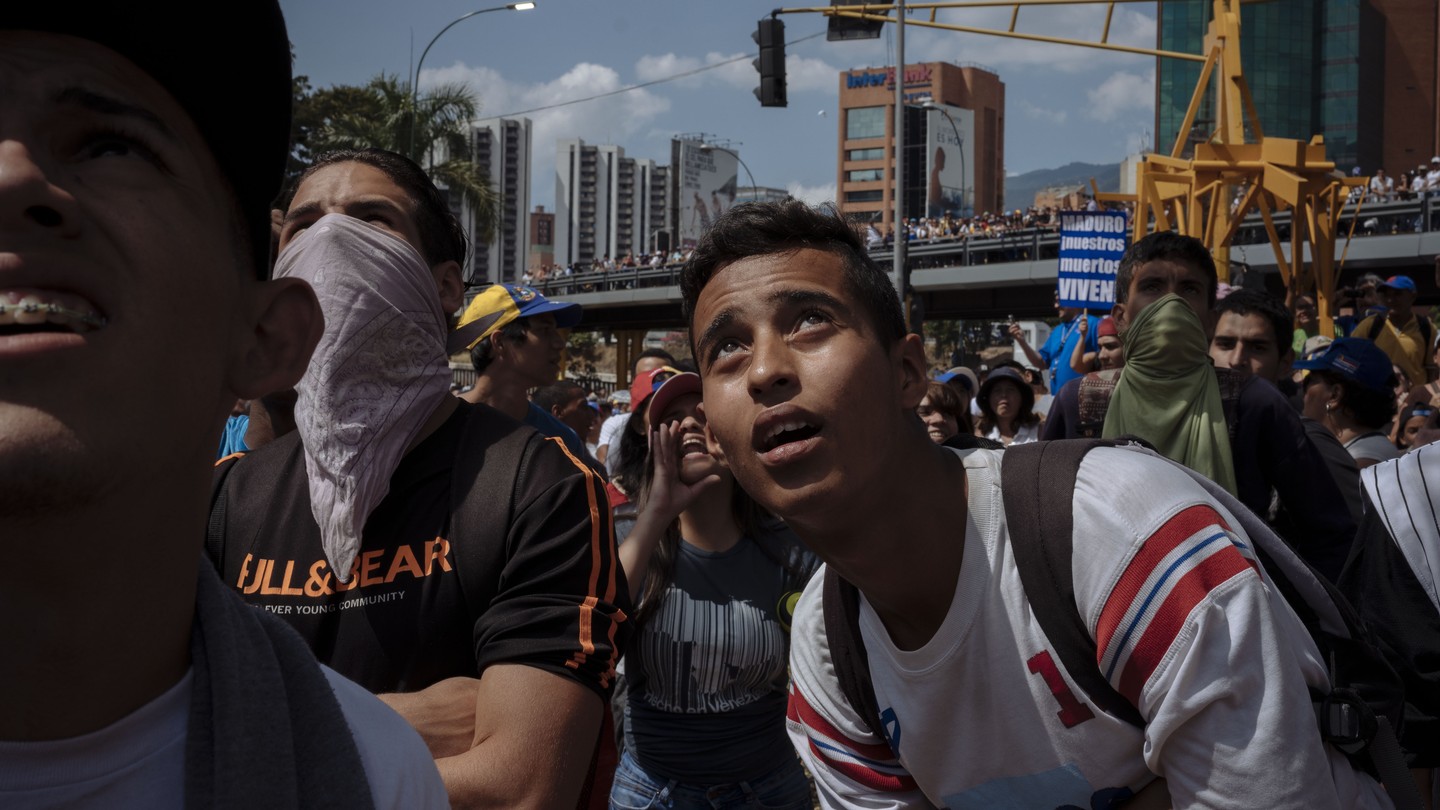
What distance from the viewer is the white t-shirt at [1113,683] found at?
175cm

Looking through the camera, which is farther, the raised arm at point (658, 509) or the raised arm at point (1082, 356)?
the raised arm at point (1082, 356)

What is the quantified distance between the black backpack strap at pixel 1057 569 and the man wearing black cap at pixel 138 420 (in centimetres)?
105

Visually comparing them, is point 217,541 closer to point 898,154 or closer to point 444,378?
point 444,378

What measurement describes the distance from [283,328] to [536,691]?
0.83 meters

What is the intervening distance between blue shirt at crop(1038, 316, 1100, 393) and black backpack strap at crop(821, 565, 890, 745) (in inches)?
207

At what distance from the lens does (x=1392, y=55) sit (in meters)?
93.0

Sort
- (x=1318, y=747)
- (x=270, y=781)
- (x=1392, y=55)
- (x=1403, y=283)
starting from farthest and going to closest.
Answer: (x=1392, y=55)
(x=1403, y=283)
(x=1318, y=747)
(x=270, y=781)

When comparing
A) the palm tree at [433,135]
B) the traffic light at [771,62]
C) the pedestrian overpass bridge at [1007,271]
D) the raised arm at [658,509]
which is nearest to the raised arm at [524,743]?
the raised arm at [658,509]

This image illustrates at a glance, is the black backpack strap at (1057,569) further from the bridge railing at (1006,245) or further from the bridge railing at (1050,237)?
the bridge railing at (1050,237)

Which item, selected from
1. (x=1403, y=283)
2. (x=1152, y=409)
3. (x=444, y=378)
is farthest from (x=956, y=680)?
(x=1403, y=283)

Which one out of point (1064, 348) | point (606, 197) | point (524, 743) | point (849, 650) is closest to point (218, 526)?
point (524, 743)

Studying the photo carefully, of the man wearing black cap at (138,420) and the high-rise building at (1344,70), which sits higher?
the high-rise building at (1344,70)

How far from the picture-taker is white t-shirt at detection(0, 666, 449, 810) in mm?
1128

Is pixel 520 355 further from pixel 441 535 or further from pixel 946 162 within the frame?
pixel 946 162
